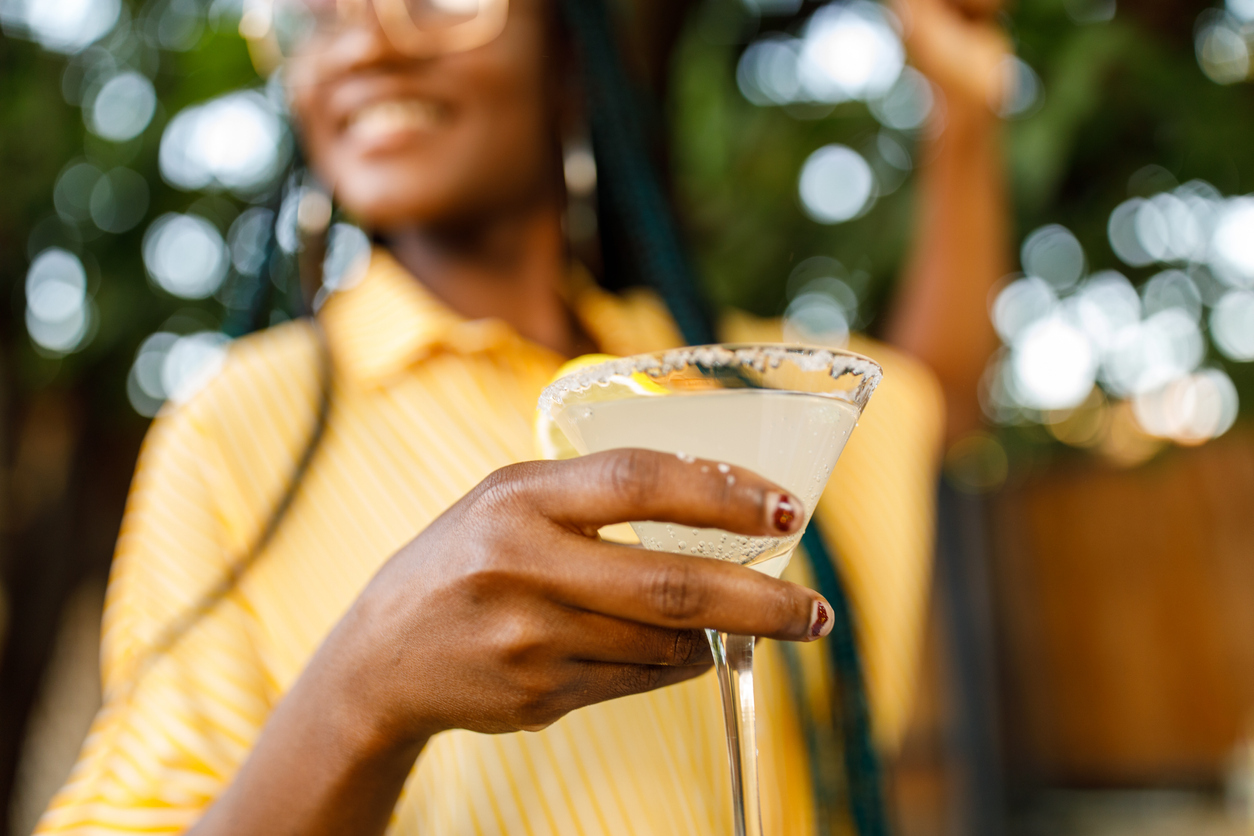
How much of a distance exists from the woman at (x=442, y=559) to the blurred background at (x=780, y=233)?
0.90 meters

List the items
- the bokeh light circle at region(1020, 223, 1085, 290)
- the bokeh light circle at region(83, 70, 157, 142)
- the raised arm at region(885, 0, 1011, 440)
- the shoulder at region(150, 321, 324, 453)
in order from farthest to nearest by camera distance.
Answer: the bokeh light circle at region(83, 70, 157, 142) < the bokeh light circle at region(1020, 223, 1085, 290) < the raised arm at region(885, 0, 1011, 440) < the shoulder at region(150, 321, 324, 453)

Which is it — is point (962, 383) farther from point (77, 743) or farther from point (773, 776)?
point (77, 743)

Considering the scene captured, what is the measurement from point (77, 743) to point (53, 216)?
2.34m

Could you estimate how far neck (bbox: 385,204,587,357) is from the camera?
1.29 m

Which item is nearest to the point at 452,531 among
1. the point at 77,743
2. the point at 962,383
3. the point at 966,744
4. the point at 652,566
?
the point at 652,566

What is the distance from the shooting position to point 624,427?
0.65 m

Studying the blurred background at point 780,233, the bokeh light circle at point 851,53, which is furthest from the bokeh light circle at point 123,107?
the bokeh light circle at point 851,53

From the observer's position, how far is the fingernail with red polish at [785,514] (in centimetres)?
54

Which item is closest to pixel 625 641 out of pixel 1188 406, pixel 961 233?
pixel 961 233

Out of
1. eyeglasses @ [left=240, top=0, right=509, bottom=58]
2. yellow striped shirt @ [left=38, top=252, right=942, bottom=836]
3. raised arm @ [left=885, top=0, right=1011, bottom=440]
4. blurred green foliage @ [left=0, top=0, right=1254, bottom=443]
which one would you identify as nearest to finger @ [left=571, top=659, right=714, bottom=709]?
yellow striped shirt @ [left=38, top=252, right=942, bottom=836]

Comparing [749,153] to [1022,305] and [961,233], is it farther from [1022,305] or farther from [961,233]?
[961,233]

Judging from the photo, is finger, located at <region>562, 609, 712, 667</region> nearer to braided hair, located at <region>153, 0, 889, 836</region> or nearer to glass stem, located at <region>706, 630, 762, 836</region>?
glass stem, located at <region>706, 630, 762, 836</region>

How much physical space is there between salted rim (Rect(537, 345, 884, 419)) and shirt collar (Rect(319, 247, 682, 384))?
514 mm

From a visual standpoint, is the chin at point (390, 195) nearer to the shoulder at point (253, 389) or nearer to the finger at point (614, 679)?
the shoulder at point (253, 389)
